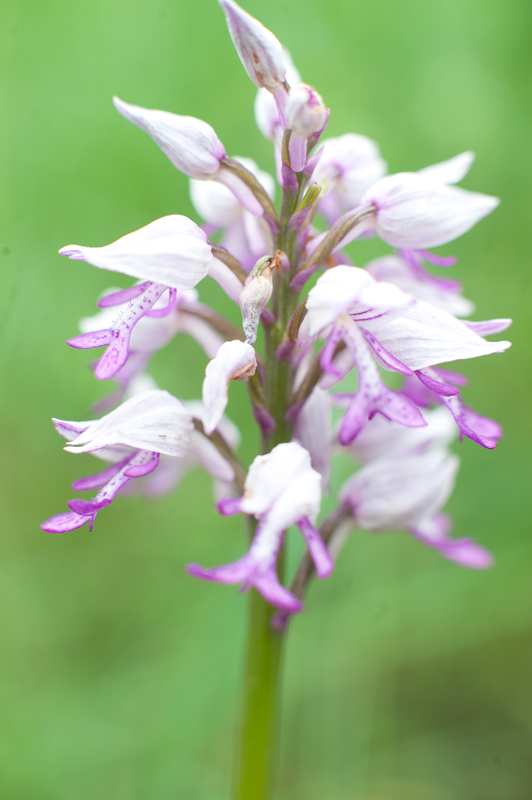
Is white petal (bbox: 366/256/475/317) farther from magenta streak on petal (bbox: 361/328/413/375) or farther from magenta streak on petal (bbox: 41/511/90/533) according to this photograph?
magenta streak on petal (bbox: 41/511/90/533)

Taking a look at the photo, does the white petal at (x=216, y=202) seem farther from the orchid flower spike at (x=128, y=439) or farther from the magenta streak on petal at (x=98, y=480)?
the magenta streak on petal at (x=98, y=480)

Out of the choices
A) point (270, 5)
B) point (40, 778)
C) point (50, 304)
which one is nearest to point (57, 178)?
point (50, 304)

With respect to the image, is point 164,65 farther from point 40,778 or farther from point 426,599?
point 40,778

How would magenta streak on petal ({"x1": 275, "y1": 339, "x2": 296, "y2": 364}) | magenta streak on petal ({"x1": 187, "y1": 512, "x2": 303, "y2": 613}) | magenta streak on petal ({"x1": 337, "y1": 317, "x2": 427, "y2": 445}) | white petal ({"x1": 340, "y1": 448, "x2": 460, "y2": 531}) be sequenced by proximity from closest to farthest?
magenta streak on petal ({"x1": 187, "y1": 512, "x2": 303, "y2": 613}) < magenta streak on petal ({"x1": 337, "y1": 317, "x2": 427, "y2": 445}) < magenta streak on petal ({"x1": 275, "y1": 339, "x2": 296, "y2": 364}) < white petal ({"x1": 340, "y1": 448, "x2": 460, "y2": 531})

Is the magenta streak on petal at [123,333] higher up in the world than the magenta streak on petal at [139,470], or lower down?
higher up

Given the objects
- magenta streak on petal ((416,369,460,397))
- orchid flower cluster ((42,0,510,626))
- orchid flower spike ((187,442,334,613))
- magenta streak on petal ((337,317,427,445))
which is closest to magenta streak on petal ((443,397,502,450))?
orchid flower cluster ((42,0,510,626))

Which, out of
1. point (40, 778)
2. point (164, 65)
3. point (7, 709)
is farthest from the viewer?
point (164, 65)

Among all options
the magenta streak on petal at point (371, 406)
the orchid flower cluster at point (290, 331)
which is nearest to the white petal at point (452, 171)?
the orchid flower cluster at point (290, 331)
